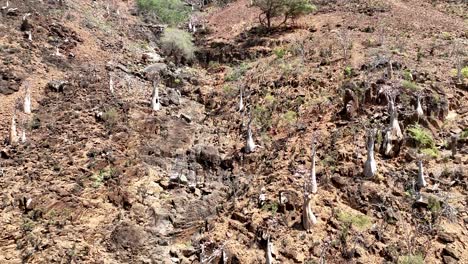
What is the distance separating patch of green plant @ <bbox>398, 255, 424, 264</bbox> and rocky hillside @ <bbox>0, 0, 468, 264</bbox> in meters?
0.07

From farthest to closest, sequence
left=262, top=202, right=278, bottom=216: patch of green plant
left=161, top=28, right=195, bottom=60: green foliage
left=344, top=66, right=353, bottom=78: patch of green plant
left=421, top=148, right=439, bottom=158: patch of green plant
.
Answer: left=161, top=28, right=195, bottom=60: green foliage
left=344, top=66, right=353, bottom=78: patch of green plant
left=421, top=148, right=439, bottom=158: patch of green plant
left=262, top=202, right=278, bottom=216: patch of green plant

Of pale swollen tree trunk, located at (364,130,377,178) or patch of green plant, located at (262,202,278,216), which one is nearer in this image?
patch of green plant, located at (262,202,278,216)

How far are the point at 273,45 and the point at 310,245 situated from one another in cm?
2062

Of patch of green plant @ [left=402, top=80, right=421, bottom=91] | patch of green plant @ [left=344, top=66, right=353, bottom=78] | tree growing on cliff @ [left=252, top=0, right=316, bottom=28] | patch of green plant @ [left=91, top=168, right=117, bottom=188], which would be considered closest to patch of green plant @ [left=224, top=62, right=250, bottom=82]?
tree growing on cliff @ [left=252, top=0, right=316, bottom=28]

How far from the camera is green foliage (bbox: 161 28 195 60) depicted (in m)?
33.6

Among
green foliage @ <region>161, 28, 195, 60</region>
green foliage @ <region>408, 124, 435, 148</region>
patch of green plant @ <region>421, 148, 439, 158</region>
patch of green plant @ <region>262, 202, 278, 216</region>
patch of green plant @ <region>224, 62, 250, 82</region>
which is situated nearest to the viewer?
patch of green plant @ <region>262, 202, 278, 216</region>

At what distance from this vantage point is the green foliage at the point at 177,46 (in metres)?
33.6

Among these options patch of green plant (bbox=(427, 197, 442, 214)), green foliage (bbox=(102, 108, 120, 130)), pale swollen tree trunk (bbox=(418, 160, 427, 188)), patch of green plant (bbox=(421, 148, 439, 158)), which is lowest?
patch of green plant (bbox=(427, 197, 442, 214))

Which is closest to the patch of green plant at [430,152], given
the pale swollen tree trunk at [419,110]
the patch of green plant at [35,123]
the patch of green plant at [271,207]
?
the pale swollen tree trunk at [419,110]

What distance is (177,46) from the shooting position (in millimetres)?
33656

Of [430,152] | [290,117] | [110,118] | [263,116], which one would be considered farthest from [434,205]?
[110,118]

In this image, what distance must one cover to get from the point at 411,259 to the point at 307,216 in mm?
3542

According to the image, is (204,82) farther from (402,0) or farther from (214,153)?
(402,0)

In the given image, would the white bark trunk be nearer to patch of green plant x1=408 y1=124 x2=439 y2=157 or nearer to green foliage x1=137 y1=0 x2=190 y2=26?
patch of green plant x1=408 y1=124 x2=439 y2=157
